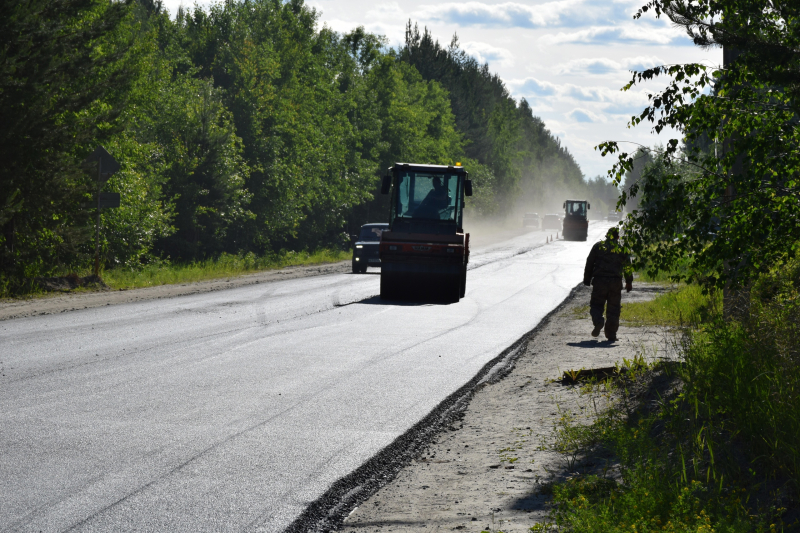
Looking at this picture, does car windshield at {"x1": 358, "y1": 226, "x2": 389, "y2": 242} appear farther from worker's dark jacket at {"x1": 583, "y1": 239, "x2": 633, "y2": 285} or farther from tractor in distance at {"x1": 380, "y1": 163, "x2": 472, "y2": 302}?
worker's dark jacket at {"x1": 583, "y1": 239, "x2": 633, "y2": 285}

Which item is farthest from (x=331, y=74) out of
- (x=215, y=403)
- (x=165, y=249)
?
(x=215, y=403)

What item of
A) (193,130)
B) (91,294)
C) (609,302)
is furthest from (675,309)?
(193,130)

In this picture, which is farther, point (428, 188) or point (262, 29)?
point (262, 29)

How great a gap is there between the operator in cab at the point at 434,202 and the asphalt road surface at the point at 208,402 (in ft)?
13.0

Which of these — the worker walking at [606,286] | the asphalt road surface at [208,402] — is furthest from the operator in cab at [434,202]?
the worker walking at [606,286]

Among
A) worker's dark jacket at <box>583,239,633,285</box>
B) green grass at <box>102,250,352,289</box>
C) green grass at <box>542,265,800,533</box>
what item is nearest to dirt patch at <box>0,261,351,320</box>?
green grass at <box>102,250,352,289</box>

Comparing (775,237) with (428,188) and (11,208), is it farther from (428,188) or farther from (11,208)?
(11,208)

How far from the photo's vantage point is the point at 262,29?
60.5m

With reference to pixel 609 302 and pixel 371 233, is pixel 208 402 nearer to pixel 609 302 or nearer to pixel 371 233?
pixel 609 302

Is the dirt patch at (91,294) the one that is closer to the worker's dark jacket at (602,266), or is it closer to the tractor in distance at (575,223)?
the worker's dark jacket at (602,266)

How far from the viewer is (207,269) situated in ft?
103

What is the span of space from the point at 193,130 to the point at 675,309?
24232 millimetres

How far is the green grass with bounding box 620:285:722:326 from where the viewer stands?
15.2 metres

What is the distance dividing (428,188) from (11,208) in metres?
10.3
